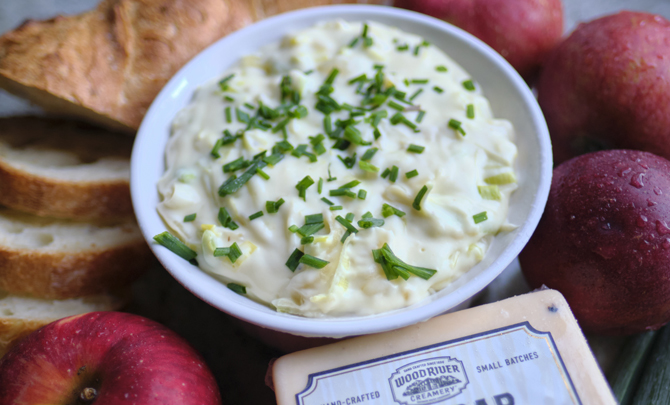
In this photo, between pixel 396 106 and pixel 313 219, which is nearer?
pixel 313 219

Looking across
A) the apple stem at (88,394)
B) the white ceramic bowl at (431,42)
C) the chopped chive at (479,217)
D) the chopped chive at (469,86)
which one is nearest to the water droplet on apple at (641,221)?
the white ceramic bowl at (431,42)

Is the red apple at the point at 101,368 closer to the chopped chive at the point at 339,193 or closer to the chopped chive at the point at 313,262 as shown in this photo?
the chopped chive at the point at 313,262

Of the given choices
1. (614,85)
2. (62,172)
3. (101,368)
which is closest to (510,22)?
(614,85)

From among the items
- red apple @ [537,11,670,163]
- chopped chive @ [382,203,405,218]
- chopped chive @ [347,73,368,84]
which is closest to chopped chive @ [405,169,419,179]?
chopped chive @ [382,203,405,218]

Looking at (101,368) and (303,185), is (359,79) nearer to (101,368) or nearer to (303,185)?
(303,185)

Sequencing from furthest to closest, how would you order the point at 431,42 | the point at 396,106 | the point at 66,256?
the point at 431,42, the point at 66,256, the point at 396,106

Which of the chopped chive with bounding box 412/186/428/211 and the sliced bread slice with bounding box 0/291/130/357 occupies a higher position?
the chopped chive with bounding box 412/186/428/211

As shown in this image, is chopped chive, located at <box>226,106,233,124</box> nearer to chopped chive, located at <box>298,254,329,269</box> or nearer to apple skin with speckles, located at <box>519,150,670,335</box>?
chopped chive, located at <box>298,254,329,269</box>
